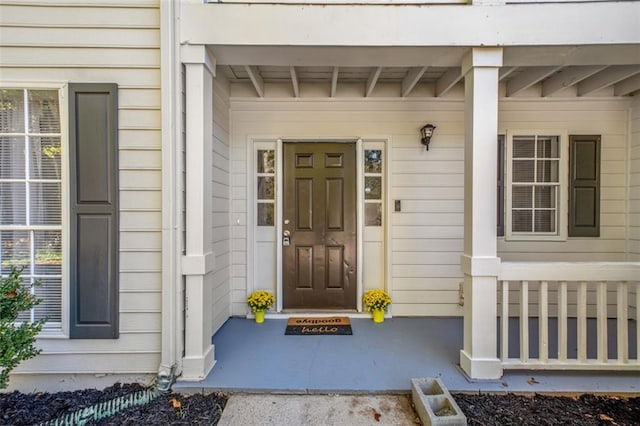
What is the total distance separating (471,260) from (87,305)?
276 centimetres

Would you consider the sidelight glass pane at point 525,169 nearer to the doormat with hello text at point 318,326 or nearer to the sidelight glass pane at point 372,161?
the sidelight glass pane at point 372,161

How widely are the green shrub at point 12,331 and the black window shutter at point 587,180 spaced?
15.8ft

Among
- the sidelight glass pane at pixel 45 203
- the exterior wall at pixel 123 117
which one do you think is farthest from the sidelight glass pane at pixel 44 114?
the sidelight glass pane at pixel 45 203

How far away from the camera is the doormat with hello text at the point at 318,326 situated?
10.0ft

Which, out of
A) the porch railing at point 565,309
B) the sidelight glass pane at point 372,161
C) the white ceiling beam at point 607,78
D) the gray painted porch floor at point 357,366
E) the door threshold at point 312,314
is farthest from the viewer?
the sidelight glass pane at point 372,161

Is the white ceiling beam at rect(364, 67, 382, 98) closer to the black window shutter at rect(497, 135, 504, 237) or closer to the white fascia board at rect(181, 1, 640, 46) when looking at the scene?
the white fascia board at rect(181, 1, 640, 46)

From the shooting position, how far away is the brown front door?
3545 millimetres

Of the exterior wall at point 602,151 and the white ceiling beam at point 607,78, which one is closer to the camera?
the white ceiling beam at point 607,78

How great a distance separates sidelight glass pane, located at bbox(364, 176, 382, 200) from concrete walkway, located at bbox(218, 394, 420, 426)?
2.02 meters

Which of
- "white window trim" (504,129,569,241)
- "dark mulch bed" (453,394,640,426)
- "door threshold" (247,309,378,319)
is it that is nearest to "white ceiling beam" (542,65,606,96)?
"white window trim" (504,129,569,241)

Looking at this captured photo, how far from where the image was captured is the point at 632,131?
3.44 meters

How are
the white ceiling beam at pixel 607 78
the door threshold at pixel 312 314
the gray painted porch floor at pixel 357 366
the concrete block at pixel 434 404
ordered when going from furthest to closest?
1. the door threshold at pixel 312 314
2. the white ceiling beam at pixel 607 78
3. the gray painted porch floor at pixel 357 366
4. the concrete block at pixel 434 404

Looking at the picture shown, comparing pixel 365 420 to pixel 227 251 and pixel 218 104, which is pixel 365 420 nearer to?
pixel 227 251

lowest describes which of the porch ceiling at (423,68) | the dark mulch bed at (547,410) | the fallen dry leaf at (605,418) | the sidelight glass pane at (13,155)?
the fallen dry leaf at (605,418)
